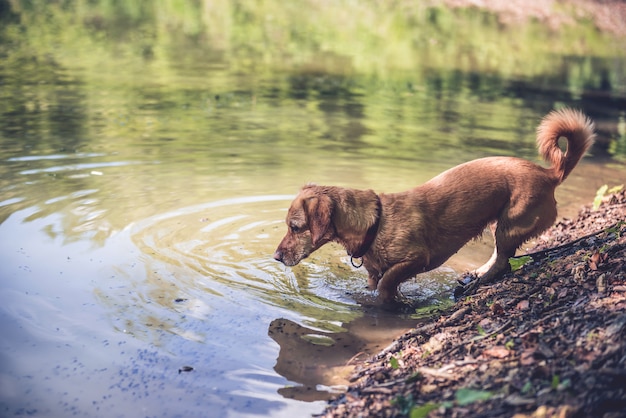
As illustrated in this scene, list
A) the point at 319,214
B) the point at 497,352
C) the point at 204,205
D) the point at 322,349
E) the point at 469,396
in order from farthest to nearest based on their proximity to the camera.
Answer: the point at 204,205 < the point at 319,214 < the point at 322,349 < the point at 497,352 < the point at 469,396

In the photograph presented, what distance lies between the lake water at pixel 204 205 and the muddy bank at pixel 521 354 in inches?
16.6

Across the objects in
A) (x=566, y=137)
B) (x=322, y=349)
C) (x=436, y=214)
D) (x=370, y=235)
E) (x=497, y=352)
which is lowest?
(x=322, y=349)

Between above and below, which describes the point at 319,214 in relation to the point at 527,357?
above

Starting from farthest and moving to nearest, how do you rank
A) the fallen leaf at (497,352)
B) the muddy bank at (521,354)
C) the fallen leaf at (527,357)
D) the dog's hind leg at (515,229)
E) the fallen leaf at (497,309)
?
the dog's hind leg at (515,229) → the fallen leaf at (497,309) → the fallen leaf at (497,352) → the fallen leaf at (527,357) → the muddy bank at (521,354)

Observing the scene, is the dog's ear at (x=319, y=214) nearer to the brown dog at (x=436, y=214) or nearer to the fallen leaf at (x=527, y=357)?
the brown dog at (x=436, y=214)

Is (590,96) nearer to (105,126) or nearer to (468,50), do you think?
(468,50)

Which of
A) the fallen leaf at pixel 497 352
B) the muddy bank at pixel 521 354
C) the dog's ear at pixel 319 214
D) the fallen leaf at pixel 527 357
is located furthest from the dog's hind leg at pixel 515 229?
the fallen leaf at pixel 527 357

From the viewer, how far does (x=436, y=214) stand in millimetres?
5949

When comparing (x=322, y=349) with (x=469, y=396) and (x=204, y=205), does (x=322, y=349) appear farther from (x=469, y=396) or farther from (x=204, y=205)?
(x=204, y=205)

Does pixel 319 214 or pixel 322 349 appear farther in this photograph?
pixel 319 214

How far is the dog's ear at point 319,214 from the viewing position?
5766mm

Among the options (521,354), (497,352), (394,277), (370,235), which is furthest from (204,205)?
(521,354)

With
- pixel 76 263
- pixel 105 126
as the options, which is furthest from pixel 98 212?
pixel 105 126

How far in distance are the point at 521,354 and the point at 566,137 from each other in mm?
2673
